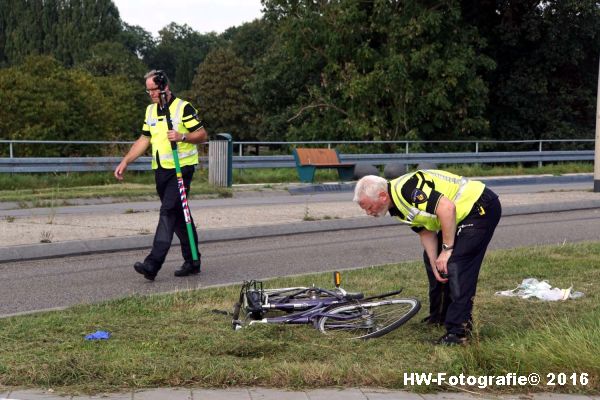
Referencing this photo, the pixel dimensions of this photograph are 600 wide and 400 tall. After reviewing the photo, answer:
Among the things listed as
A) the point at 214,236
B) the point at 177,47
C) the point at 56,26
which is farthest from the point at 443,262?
the point at 177,47

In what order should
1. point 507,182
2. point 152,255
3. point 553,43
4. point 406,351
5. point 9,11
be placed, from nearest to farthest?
1. point 406,351
2. point 152,255
3. point 507,182
4. point 553,43
5. point 9,11

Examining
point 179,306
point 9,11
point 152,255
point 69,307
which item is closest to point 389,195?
point 179,306

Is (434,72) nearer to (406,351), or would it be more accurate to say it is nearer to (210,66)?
(406,351)

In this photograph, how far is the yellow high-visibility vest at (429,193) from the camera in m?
5.81

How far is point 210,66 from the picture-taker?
64.6 m

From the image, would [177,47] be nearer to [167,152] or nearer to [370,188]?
[167,152]

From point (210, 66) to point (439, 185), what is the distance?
59907mm

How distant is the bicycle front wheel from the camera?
20.5ft

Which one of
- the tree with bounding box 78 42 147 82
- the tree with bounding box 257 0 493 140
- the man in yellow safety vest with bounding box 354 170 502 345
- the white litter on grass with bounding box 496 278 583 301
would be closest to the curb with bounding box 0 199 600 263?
the white litter on grass with bounding box 496 278 583 301

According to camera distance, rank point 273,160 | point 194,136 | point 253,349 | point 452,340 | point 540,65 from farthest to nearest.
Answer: point 540,65, point 273,160, point 194,136, point 452,340, point 253,349

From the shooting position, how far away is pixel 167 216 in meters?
8.77

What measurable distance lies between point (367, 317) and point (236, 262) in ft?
12.9

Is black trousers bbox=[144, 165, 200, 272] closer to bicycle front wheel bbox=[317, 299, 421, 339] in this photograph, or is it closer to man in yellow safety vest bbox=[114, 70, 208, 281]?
man in yellow safety vest bbox=[114, 70, 208, 281]

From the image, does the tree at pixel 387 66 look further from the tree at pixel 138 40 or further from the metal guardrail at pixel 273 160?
the tree at pixel 138 40
